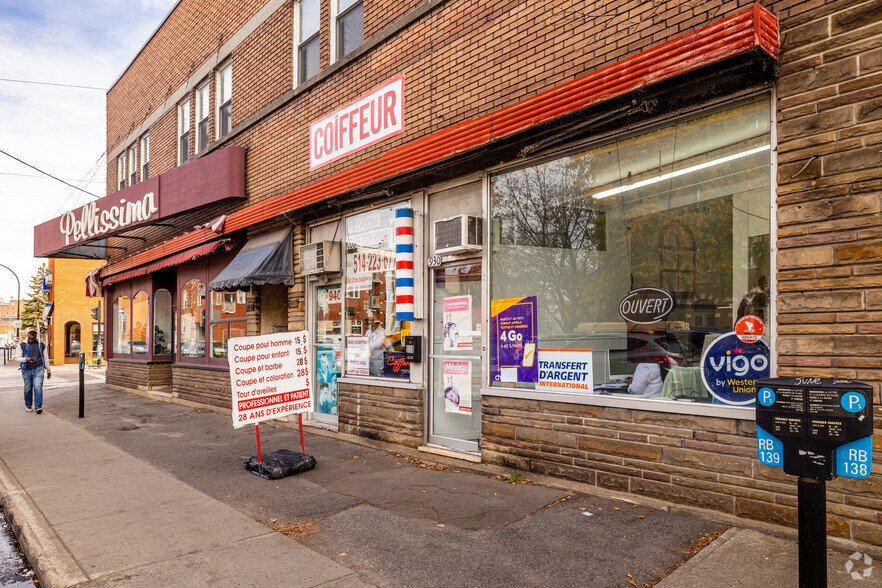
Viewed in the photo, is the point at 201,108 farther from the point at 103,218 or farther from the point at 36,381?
the point at 36,381

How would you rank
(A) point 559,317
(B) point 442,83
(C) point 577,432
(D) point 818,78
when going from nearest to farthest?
(D) point 818,78 → (C) point 577,432 → (A) point 559,317 → (B) point 442,83

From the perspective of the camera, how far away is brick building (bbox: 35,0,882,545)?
4.29 metres

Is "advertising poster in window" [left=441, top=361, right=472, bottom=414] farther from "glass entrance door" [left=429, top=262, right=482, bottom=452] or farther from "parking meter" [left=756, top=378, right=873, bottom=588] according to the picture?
"parking meter" [left=756, top=378, right=873, bottom=588]

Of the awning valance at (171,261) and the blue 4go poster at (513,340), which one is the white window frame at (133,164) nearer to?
the awning valance at (171,261)

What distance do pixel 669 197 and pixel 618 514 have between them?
2734mm

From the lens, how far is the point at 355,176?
8383mm

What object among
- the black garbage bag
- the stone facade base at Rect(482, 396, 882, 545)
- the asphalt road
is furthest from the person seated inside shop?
the black garbage bag

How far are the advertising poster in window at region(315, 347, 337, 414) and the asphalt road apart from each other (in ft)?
5.34

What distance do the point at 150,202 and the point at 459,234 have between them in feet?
31.9

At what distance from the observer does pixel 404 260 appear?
7953 millimetres

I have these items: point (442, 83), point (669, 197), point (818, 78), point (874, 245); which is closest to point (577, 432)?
point (669, 197)

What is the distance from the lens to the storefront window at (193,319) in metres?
13.5

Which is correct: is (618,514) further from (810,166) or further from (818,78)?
(818,78)

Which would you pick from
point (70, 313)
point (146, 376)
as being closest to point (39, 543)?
point (146, 376)
